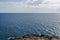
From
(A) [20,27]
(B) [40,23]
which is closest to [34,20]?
(B) [40,23]

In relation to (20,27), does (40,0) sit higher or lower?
higher

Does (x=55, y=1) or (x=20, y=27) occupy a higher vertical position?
(x=55, y=1)

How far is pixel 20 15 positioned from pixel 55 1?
22.4 inches

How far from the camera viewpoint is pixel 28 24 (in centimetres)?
216

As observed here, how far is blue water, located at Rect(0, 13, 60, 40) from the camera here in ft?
7.03

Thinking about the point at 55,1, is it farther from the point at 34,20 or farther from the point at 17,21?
the point at 17,21

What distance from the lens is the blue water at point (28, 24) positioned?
7.03 ft

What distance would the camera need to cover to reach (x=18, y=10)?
2.19 m

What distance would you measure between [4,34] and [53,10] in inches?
32.7

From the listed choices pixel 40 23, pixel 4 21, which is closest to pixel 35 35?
pixel 40 23

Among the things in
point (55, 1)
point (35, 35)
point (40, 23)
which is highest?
point (55, 1)

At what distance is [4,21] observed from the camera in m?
2.17

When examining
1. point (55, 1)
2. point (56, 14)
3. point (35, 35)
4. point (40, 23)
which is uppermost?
point (55, 1)

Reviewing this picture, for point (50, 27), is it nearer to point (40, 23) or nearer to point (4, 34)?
point (40, 23)
